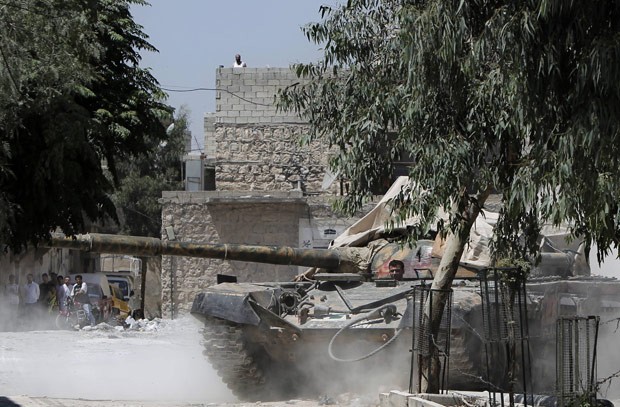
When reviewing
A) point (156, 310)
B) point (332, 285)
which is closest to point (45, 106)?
point (332, 285)

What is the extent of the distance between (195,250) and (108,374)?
2.23 m

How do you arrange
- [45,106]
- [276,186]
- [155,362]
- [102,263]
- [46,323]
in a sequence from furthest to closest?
[102,263] → [276,186] → [46,323] → [155,362] → [45,106]

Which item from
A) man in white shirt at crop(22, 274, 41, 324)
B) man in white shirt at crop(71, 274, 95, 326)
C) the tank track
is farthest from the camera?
man in white shirt at crop(71, 274, 95, 326)

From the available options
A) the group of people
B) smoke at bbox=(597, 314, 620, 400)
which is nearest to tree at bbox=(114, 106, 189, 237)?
the group of people

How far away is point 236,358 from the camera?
13445 millimetres

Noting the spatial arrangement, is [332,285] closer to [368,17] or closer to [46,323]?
[368,17]

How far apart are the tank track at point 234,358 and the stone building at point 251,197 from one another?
1222 cm

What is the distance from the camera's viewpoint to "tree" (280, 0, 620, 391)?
7219 millimetres

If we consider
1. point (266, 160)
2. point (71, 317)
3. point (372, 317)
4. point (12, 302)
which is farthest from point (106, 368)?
point (266, 160)

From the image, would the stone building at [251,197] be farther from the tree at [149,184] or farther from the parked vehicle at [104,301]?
the tree at [149,184]

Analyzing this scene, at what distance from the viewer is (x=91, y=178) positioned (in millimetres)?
14883

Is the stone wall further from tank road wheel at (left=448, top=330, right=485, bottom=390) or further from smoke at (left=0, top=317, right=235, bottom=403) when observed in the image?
tank road wheel at (left=448, top=330, right=485, bottom=390)

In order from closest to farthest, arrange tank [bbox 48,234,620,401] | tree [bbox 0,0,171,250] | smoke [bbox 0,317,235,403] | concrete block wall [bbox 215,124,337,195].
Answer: tree [bbox 0,0,171,250] → tank [bbox 48,234,620,401] → smoke [bbox 0,317,235,403] → concrete block wall [bbox 215,124,337,195]

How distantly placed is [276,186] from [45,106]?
15836 millimetres
